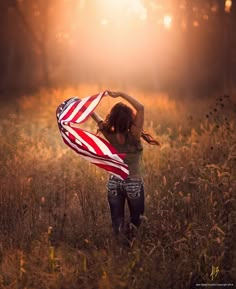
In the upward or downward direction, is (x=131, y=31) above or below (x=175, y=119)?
above

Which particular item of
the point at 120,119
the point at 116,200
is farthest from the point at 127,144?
the point at 116,200

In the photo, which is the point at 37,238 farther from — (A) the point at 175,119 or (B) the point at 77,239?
(A) the point at 175,119

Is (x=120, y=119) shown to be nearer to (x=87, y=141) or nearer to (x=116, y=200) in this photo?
(x=87, y=141)

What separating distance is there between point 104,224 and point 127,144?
116 cm

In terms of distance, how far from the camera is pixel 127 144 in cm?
487

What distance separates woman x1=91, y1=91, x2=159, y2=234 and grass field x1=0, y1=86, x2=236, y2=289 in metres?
0.29

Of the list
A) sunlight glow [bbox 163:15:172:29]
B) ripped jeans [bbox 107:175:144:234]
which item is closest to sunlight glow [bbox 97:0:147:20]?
sunlight glow [bbox 163:15:172:29]

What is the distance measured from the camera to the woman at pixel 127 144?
188 inches

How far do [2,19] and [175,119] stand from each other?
1500cm

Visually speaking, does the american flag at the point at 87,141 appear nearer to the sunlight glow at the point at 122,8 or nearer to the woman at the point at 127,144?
the woman at the point at 127,144

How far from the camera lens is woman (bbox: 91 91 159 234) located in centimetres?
478

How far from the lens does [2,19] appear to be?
24219 millimetres

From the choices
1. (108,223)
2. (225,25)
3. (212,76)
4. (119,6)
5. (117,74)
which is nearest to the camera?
(108,223)

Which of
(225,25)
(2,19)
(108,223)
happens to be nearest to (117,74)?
(2,19)
